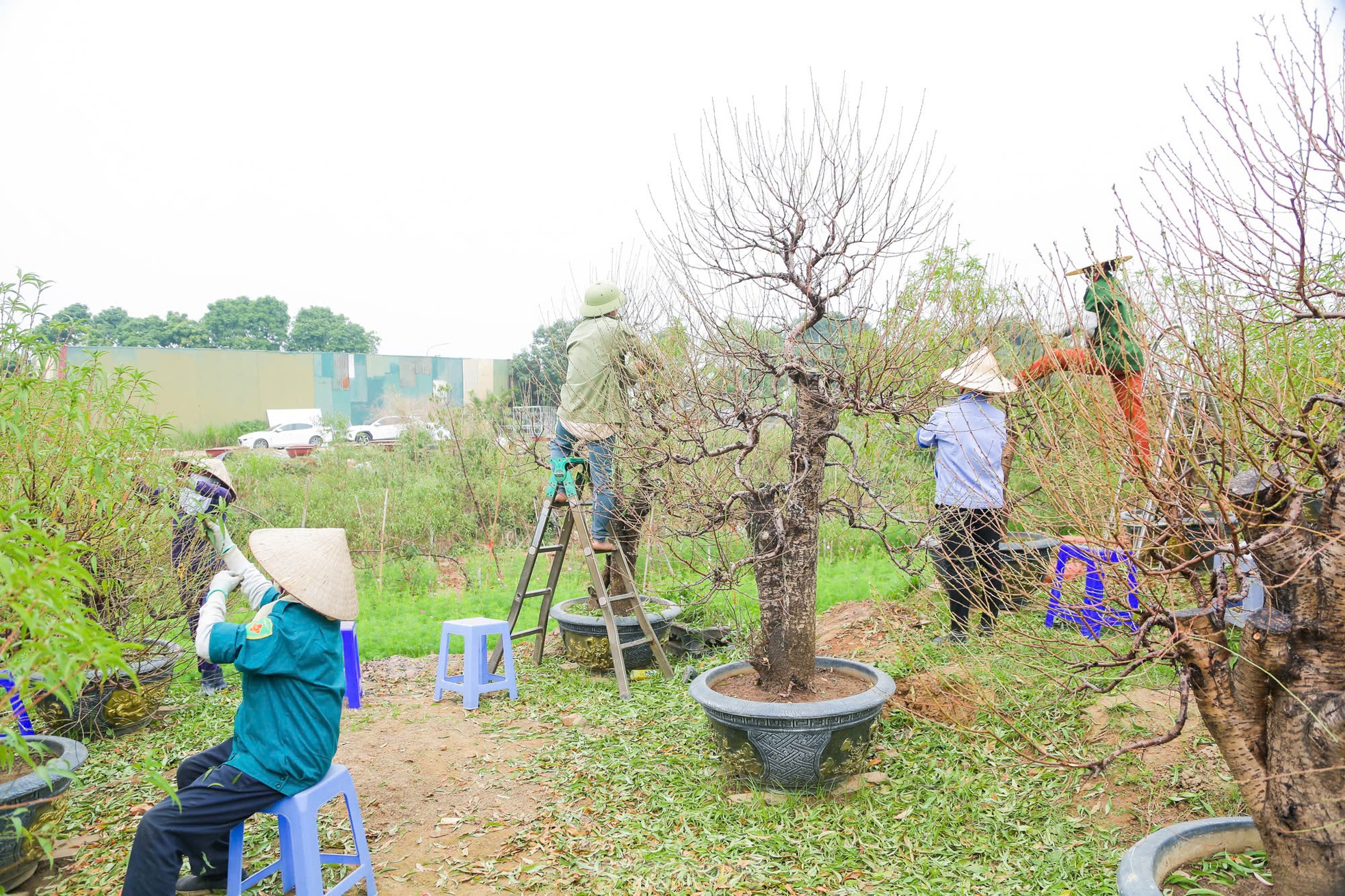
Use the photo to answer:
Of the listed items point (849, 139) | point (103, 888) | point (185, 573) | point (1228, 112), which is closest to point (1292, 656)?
point (1228, 112)

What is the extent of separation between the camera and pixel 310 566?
2920 millimetres

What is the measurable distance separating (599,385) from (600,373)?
82 mm

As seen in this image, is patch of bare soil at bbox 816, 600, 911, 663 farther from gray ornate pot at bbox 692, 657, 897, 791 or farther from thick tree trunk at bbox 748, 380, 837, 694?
gray ornate pot at bbox 692, 657, 897, 791

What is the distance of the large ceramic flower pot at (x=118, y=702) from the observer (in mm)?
4355

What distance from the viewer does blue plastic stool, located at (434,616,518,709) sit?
16.7ft

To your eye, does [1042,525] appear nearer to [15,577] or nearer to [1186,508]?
[1186,508]

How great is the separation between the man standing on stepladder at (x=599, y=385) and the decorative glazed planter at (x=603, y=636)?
0.50 meters

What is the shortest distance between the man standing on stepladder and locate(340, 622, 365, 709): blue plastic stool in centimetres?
149

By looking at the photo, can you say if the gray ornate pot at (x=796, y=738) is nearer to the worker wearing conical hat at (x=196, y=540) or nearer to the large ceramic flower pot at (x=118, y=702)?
the worker wearing conical hat at (x=196, y=540)

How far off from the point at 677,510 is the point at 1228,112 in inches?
118

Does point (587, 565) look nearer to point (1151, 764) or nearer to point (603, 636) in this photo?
point (603, 636)

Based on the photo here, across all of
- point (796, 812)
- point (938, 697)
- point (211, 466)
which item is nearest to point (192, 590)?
point (211, 466)

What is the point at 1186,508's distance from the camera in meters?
2.20

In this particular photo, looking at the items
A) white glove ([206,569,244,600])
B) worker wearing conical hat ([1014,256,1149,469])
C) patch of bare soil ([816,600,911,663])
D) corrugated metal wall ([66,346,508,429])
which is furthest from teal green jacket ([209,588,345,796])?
corrugated metal wall ([66,346,508,429])
